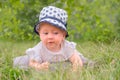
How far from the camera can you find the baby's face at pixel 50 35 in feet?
9.90

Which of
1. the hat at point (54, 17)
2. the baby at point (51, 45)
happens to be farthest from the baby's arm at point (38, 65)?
the hat at point (54, 17)

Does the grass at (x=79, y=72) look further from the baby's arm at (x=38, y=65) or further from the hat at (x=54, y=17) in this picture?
the hat at (x=54, y=17)

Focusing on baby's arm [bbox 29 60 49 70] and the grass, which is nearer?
the grass

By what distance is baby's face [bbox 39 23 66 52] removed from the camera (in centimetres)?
302

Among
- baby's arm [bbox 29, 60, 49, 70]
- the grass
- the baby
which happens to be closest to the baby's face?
the baby

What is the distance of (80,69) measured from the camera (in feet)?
8.24

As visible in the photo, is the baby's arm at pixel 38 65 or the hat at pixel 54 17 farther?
the hat at pixel 54 17

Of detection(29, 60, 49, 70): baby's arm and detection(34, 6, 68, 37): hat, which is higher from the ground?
detection(34, 6, 68, 37): hat

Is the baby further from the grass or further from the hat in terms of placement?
the grass

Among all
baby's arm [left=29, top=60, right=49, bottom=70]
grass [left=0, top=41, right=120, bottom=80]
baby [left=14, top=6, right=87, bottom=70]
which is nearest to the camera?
grass [left=0, top=41, right=120, bottom=80]

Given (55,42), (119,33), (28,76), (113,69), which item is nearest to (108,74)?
(113,69)

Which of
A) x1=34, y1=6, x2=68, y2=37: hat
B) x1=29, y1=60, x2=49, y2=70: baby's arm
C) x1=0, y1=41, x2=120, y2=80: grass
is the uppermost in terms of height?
x1=34, y1=6, x2=68, y2=37: hat

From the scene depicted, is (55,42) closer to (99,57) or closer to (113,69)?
(99,57)

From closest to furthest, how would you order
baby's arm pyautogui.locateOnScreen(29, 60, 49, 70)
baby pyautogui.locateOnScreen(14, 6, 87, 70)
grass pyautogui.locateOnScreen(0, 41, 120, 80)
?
grass pyautogui.locateOnScreen(0, 41, 120, 80), baby's arm pyautogui.locateOnScreen(29, 60, 49, 70), baby pyautogui.locateOnScreen(14, 6, 87, 70)
